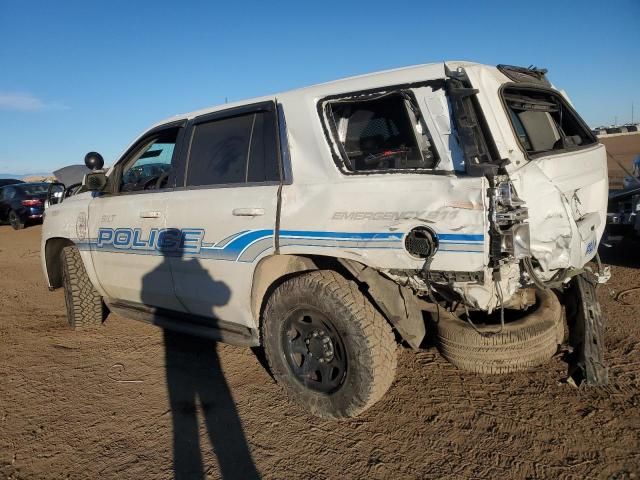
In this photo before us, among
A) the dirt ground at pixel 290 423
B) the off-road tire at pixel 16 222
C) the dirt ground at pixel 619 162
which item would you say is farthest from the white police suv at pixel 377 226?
the off-road tire at pixel 16 222

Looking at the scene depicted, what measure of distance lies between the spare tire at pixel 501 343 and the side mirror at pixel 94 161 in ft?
11.8

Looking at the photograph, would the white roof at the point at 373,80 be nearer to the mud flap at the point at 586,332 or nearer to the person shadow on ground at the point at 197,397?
the person shadow on ground at the point at 197,397

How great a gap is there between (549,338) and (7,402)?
4.07 m

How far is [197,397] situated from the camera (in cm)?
358

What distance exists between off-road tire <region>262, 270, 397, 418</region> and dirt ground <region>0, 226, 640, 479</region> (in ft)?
0.58

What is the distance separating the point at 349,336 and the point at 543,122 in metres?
2.11

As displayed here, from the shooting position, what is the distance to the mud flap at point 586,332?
10.5ft

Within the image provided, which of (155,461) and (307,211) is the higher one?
(307,211)

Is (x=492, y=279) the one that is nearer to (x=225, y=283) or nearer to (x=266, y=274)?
(x=266, y=274)

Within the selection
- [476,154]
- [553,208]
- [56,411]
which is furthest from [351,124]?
[56,411]

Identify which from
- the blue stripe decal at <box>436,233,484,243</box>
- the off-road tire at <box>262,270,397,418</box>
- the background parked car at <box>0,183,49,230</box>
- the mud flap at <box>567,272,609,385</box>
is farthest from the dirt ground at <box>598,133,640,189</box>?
the background parked car at <box>0,183,49,230</box>

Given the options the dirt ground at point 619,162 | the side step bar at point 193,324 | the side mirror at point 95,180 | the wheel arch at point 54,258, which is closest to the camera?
the side step bar at point 193,324

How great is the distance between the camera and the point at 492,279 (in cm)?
256

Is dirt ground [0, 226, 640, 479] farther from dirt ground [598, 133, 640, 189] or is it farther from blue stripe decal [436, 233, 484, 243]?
dirt ground [598, 133, 640, 189]
